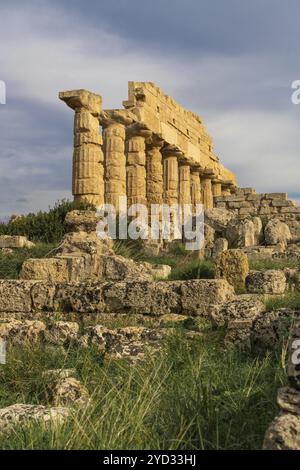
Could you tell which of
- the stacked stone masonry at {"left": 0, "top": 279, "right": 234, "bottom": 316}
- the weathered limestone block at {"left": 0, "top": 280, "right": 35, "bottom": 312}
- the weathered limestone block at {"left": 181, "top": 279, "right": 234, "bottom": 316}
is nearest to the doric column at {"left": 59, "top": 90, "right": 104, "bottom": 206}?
the weathered limestone block at {"left": 0, "top": 280, "right": 35, "bottom": 312}

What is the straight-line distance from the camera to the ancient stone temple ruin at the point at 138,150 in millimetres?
22109

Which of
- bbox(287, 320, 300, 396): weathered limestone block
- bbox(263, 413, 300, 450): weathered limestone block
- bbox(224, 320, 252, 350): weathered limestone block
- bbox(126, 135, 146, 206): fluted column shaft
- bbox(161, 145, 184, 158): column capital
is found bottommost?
bbox(263, 413, 300, 450): weathered limestone block

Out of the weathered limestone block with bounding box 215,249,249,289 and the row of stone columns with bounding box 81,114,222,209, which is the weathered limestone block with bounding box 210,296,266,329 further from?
the row of stone columns with bounding box 81,114,222,209

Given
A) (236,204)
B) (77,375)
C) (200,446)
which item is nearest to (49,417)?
(200,446)

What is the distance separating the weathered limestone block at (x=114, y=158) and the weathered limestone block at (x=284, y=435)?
20.5 meters

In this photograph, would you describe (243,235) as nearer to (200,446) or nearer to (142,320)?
(142,320)

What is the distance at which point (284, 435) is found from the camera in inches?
131

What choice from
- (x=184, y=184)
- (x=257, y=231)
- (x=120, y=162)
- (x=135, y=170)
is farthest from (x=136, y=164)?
(x=257, y=231)

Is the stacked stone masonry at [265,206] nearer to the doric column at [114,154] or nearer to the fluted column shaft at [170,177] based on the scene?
the doric column at [114,154]

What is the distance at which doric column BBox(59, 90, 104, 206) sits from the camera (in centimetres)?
A: 2181

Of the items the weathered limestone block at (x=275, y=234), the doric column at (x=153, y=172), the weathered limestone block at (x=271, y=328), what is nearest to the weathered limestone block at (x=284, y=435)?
the weathered limestone block at (x=271, y=328)

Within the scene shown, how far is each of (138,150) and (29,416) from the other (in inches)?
866

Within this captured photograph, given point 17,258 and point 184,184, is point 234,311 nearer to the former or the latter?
point 17,258

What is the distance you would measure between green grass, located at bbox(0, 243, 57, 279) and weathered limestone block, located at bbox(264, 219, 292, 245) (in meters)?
6.02
